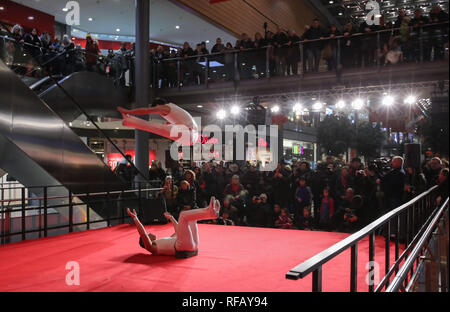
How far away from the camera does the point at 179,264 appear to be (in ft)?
15.7

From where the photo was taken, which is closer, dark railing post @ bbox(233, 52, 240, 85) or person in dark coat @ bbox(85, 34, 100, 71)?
person in dark coat @ bbox(85, 34, 100, 71)

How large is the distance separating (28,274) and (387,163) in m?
7.51

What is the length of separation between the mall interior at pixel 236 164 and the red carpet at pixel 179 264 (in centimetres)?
3

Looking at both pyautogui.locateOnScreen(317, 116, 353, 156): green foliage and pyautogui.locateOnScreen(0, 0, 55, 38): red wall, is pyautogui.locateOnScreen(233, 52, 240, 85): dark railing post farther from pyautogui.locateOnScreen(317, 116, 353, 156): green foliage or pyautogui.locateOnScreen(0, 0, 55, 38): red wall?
→ pyautogui.locateOnScreen(317, 116, 353, 156): green foliage

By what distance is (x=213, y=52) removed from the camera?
38.6ft

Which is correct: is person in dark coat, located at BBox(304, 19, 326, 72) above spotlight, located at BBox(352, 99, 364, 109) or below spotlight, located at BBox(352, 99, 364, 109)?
above

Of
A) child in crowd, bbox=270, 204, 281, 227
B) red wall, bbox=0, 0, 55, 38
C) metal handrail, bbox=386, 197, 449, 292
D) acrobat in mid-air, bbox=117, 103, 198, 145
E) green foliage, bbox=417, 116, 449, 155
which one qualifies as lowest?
child in crowd, bbox=270, 204, 281, 227

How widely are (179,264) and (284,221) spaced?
377 centimetres

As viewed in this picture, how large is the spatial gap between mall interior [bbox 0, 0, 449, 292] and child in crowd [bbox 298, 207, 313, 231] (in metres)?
0.03

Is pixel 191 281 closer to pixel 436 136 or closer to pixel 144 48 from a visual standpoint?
pixel 436 136

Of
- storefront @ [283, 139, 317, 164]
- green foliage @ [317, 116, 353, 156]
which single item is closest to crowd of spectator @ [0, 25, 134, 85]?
green foliage @ [317, 116, 353, 156]

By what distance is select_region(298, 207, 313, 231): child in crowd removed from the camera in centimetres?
806

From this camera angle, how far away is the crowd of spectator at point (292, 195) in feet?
23.7

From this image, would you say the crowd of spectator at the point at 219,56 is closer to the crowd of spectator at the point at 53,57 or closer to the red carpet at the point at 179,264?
the crowd of spectator at the point at 53,57
